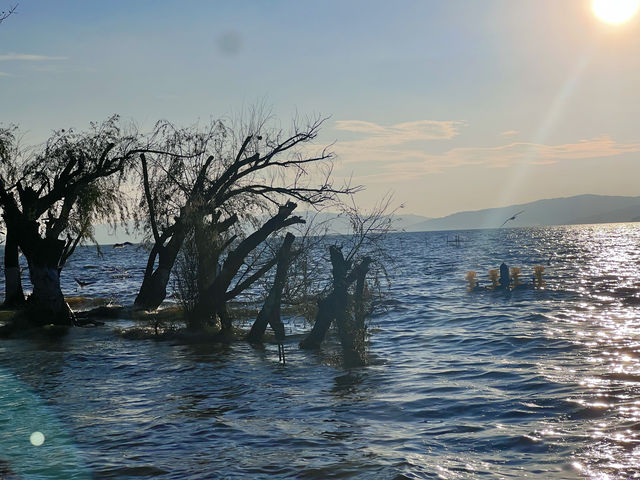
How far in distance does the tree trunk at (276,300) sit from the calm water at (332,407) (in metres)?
0.80

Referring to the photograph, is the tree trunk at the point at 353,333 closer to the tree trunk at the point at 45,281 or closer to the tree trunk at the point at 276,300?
the tree trunk at the point at 276,300

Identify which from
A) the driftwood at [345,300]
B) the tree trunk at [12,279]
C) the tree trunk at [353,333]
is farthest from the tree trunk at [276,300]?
the tree trunk at [12,279]

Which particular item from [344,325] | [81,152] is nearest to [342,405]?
[344,325]

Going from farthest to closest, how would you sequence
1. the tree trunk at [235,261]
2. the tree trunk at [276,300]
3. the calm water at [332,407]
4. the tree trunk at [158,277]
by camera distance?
the tree trunk at [158,277], the tree trunk at [235,261], the tree trunk at [276,300], the calm water at [332,407]

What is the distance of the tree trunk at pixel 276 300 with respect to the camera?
21.3 meters

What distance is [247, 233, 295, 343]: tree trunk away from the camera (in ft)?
69.9

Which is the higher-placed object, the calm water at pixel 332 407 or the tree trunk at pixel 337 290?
the tree trunk at pixel 337 290

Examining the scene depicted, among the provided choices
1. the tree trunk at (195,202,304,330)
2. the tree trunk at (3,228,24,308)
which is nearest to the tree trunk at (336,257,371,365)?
the tree trunk at (195,202,304,330)

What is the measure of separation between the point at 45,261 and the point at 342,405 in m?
15.3

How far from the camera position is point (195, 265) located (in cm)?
2291

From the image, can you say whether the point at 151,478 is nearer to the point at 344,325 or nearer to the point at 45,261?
the point at 344,325

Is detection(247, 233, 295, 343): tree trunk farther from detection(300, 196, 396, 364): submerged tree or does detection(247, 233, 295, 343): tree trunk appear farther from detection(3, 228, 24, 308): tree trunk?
detection(3, 228, 24, 308): tree trunk

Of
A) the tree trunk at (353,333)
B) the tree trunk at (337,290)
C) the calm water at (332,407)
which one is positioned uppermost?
the tree trunk at (337,290)

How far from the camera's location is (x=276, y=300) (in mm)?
21469
